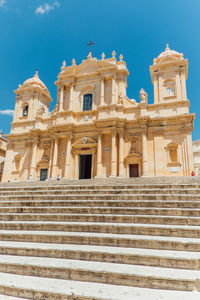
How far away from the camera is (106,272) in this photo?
12.9 feet

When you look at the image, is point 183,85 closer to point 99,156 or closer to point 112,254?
point 99,156

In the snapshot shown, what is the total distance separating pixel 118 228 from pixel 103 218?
773mm

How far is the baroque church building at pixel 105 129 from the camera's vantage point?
19.2m

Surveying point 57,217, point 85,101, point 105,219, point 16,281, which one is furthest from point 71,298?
point 85,101

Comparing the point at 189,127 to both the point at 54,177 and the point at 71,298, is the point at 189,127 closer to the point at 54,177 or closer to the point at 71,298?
the point at 54,177

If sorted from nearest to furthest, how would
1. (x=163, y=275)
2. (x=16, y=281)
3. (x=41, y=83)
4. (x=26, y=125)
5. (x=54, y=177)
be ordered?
1. (x=163, y=275)
2. (x=16, y=281)
3. (x=54, y=177)
4. (x=26, y=125)
5. (x=41, y=83)

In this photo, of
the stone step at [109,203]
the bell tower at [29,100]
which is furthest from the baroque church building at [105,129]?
the stone step at [109,203]

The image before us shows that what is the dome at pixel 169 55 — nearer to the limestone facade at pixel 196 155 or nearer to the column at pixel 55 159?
the limestone facade at pixel 196 155

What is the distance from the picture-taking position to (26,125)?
24984 millimetres

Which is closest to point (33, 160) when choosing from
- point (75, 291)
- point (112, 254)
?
point (112, 254)

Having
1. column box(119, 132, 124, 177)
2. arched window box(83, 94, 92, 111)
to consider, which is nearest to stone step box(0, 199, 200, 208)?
column box(119, 132, 124, 177)

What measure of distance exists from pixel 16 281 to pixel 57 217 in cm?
251

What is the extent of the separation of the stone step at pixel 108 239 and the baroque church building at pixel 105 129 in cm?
1391

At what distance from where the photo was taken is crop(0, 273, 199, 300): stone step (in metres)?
3.41
